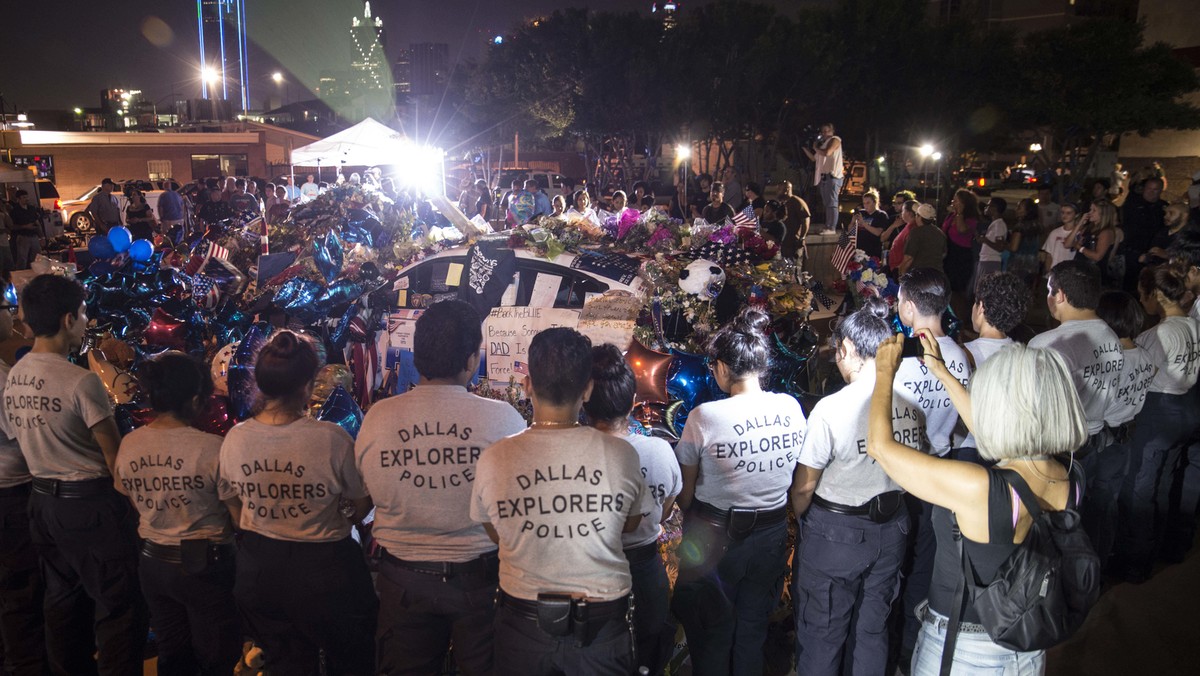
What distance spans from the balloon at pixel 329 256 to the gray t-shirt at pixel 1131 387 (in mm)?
5391

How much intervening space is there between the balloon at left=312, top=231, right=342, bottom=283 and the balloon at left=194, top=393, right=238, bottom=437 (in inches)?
69.9

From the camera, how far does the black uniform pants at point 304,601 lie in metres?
3.13

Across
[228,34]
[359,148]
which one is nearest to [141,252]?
[359,148]

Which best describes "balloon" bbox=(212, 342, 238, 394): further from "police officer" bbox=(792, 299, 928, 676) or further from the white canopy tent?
the white canopy tent

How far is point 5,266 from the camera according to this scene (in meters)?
12.5

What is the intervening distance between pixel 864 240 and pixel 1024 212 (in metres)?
1.92

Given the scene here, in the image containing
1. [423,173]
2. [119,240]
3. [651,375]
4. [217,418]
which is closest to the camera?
[651,375]

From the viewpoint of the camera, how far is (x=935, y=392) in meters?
3.81

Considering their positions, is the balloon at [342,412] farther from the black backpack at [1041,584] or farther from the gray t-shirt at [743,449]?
the black backpack at [1041,584]

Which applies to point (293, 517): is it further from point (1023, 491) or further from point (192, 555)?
point (1023, 491)

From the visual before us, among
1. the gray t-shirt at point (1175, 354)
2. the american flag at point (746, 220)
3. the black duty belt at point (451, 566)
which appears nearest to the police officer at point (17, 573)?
the black duty belt at point (451, 566)

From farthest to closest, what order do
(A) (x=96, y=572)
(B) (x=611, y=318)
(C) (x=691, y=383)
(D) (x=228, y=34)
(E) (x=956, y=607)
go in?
(D) (x=228, y=34) < (B) (x=611, y=318) < (C) (x=691, y=383) < (A) (x=96, y=572) < (E) (x=956, y=607)

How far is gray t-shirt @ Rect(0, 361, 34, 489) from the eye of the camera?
151 inches

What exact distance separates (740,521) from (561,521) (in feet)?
3.87
